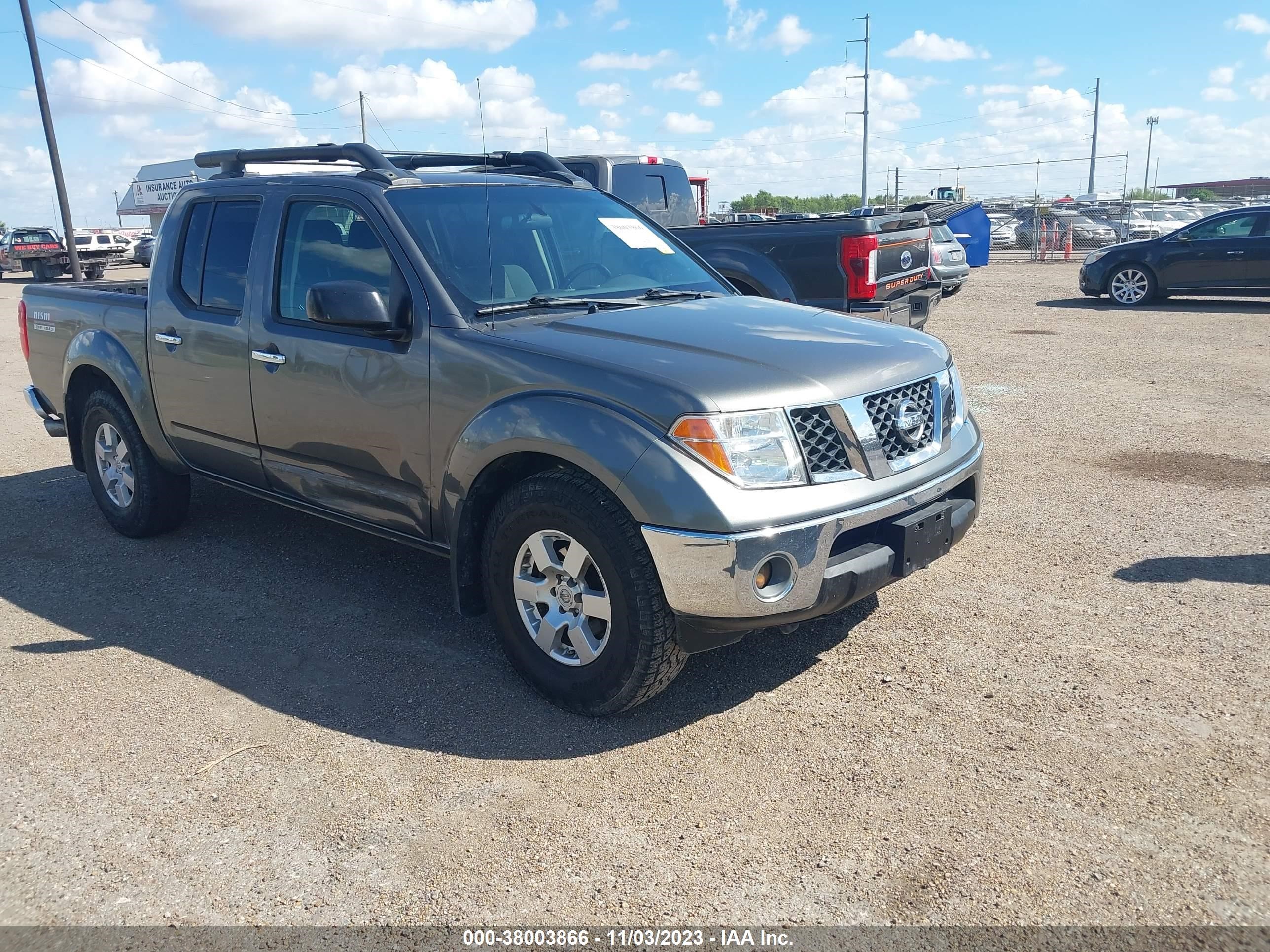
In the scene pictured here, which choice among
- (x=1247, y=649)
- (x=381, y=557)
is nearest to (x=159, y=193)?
(x=381, y=557)

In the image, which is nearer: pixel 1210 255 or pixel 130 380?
pixel 130 380

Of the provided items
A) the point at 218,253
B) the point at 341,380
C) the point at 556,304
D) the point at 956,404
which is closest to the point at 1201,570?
the point at 956,404

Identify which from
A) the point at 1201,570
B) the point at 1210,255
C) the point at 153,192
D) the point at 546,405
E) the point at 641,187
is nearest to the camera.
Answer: the point at 546,405

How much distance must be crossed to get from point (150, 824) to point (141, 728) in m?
0.68

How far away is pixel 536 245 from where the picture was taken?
4.47 m

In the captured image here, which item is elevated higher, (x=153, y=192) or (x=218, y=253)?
(x=153, y=192)

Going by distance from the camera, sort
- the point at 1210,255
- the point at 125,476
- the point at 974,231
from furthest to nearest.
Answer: the point at 974,231, the point at 1210,255, the point at 125,476

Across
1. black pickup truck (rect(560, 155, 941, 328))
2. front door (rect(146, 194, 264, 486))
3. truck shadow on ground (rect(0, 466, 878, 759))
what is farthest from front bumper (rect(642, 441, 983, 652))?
black pickup truck (rect(560, 155, 941, 328))

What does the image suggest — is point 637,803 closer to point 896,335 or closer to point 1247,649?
point 896,335

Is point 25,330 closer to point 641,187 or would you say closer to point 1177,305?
point 641,187

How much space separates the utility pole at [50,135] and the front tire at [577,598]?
2708cm

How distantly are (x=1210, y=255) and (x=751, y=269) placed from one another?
421 inches

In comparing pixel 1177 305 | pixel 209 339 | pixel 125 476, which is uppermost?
pixel 209 339

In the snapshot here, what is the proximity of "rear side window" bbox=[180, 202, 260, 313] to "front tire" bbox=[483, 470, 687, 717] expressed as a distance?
Answer: 79.2 inches
